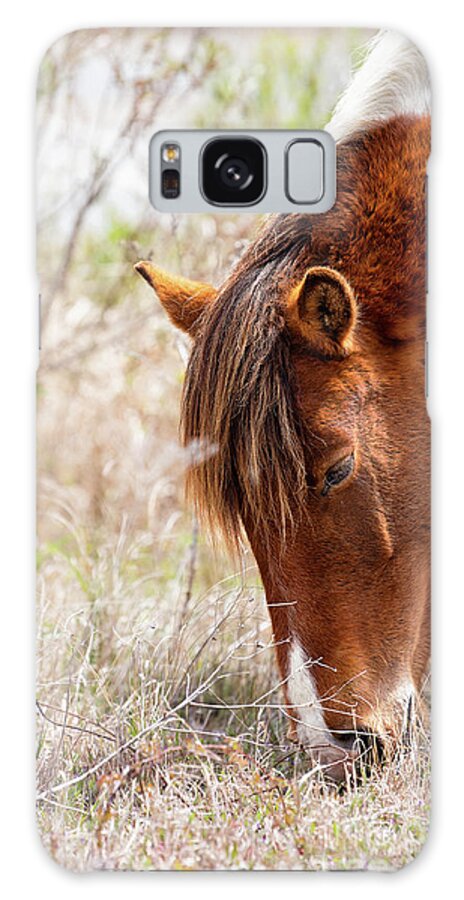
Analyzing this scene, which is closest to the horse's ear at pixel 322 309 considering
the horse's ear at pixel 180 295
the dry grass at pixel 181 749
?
the horse's ear at pixel 180 295

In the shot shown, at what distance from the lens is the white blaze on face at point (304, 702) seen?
1.91 m

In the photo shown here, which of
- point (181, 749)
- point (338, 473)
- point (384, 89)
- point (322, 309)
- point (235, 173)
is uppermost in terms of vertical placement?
point (384, 89)

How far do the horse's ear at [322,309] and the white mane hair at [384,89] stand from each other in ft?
0.67

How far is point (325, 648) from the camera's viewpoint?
6.22 ft

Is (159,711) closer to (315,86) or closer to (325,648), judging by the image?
(325,648)

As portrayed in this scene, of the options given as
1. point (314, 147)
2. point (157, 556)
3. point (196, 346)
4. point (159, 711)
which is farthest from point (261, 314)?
point (159, 711)

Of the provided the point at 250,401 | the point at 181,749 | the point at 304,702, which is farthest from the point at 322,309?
the point at 181,749

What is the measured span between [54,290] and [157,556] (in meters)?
0.39

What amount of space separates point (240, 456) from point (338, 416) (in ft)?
0.46

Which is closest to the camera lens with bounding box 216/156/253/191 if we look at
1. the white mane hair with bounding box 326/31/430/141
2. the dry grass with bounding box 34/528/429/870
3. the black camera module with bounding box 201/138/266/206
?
the black camera module with bounding box 201/138/266/206

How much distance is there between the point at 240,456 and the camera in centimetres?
187

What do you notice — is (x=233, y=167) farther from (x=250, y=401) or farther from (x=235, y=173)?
(x=250, y=401)

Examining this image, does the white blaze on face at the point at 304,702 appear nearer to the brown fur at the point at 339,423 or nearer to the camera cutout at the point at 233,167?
the brown fur at the point at 339,423

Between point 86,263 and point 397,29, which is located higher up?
point 397,29
